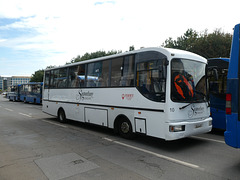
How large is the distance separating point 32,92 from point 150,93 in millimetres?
25760

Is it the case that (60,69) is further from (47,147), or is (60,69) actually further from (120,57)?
(47,147)

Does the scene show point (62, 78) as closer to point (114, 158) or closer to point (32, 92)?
point (114, 158)

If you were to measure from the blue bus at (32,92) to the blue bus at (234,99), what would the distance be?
25.1 metres

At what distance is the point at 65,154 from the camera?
5609 mm

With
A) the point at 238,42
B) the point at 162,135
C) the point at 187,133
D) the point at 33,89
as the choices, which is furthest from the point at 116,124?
the point at 33,89

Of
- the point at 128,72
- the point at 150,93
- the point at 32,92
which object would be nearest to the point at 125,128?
the point at 150,93

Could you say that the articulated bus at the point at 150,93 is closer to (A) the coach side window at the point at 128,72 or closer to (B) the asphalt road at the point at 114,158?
(A) the coach side window at the point at 128,72

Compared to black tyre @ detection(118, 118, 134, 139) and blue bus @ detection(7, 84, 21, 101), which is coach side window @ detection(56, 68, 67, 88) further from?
blue bus @ detection(7, 84, 21, 101)

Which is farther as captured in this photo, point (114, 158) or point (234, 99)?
point (114, 158)

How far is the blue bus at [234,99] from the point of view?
4.25m

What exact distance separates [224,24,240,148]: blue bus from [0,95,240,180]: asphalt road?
0.77 m

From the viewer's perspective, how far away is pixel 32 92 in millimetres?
28266

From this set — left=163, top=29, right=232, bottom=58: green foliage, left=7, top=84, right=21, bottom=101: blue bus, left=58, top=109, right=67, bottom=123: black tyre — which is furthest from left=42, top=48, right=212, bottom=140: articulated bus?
left=7, top=84, right=21, bottom=101: blue bus

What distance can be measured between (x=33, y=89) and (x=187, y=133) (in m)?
26.2
